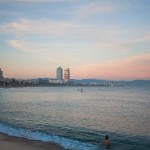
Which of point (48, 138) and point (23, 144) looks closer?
point (23, 144)

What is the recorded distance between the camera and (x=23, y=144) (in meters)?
27.1

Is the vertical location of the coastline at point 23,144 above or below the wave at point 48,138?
above

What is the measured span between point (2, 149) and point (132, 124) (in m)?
22.4

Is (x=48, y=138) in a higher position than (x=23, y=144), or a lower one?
lower

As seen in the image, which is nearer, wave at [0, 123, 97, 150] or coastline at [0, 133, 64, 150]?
coastline at [0, 133, 64, 150]

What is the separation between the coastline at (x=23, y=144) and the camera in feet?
83.7

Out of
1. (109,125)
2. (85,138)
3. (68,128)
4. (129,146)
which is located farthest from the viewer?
(109,125)

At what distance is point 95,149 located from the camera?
87.3 ft

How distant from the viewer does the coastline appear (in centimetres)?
2552

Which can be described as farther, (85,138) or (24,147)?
(85,138)

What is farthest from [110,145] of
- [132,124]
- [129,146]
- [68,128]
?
[132,124]

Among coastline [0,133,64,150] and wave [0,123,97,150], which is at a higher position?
coastline [0,133,64,150]

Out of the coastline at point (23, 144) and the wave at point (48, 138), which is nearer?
the coastline at point (23, 144)

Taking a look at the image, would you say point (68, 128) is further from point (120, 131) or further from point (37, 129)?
point (120, 131)
